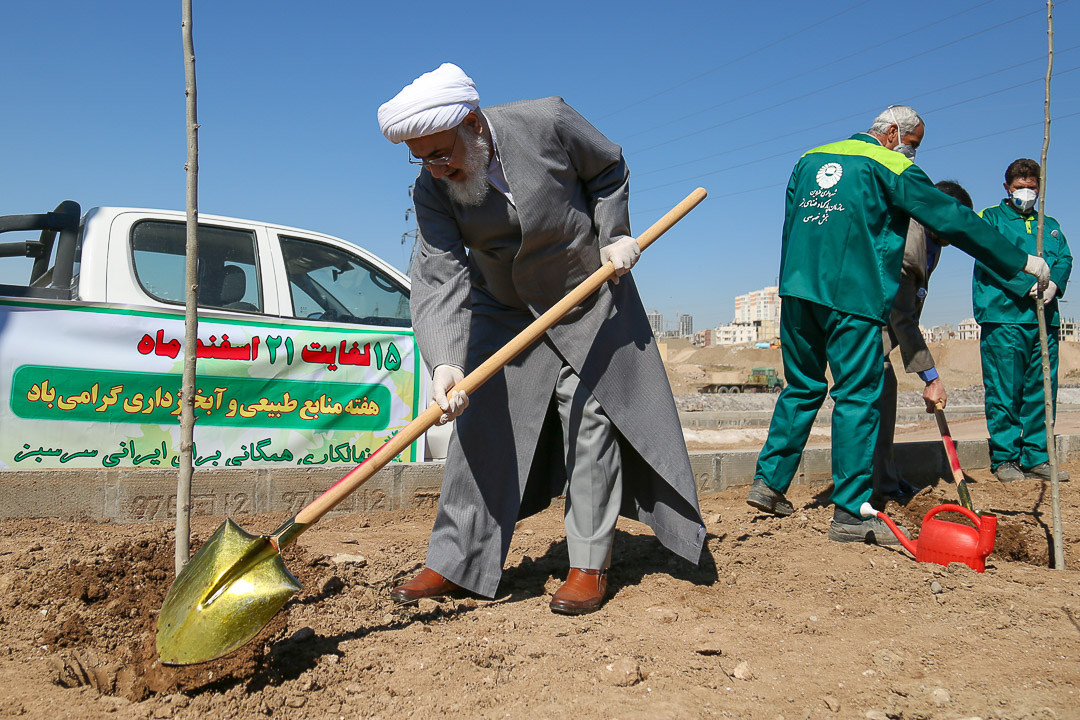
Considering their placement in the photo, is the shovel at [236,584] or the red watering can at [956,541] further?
the red watering can at [956,541]

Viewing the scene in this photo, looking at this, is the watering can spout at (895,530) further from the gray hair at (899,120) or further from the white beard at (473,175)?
the white beard at (473,175)

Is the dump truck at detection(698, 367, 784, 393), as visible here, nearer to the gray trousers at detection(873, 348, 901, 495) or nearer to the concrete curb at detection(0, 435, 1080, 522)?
the concrete curb at detection(0, 435, 1080, 522)

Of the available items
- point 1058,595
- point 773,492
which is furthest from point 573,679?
point 773,492

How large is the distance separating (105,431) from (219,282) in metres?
1.02

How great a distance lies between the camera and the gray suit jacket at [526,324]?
279cm

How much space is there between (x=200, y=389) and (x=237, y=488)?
63 centimetres

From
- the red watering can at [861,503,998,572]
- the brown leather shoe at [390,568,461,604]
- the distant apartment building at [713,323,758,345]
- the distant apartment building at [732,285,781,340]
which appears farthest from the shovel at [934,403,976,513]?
the distant apartment building at [732,285,781,340]

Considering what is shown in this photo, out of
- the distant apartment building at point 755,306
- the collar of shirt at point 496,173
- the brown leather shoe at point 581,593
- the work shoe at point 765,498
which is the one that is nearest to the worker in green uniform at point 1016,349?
the work shoe at point 765,498

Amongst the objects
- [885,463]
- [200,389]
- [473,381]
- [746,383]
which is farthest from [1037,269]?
[746,383]

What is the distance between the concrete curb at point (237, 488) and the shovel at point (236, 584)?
162 cm

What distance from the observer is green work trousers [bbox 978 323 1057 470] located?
523 centimetres

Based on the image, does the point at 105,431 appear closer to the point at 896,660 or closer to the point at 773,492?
the point at 773,492

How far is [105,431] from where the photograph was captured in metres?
4.20

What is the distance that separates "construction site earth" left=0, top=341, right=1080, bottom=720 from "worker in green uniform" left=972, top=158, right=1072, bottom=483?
5.38ft
